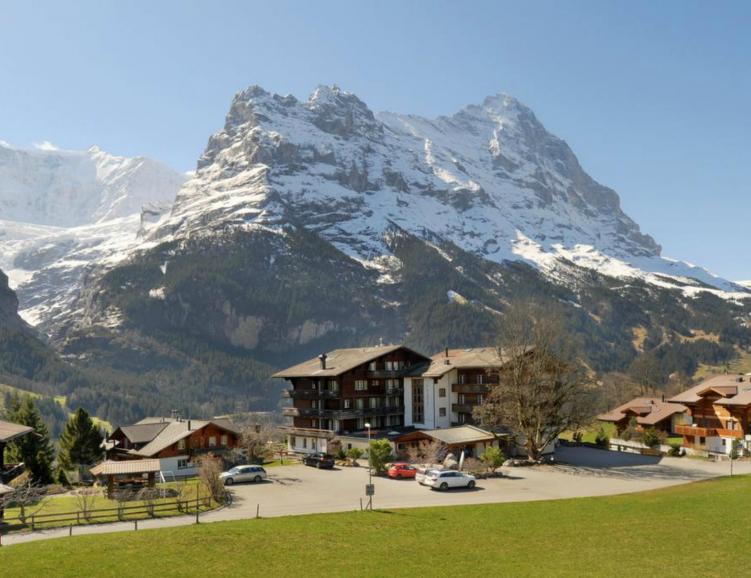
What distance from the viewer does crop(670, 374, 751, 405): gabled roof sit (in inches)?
3585

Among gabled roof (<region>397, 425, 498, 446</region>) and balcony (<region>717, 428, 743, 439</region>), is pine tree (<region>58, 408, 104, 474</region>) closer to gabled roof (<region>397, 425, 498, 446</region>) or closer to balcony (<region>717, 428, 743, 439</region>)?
gabled roof (<region>397, 425, 498, 446</region>)

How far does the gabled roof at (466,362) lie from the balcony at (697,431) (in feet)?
89.4

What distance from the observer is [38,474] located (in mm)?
74312

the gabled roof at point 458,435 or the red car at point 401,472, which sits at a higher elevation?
the gabled roof at point 458,435

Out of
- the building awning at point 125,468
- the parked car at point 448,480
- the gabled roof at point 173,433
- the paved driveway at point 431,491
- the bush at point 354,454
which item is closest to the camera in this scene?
the paved driveway at point 431,491

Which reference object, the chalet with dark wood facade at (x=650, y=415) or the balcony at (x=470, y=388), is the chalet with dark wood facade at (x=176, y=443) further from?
the chalet with dark wood facade at (x=650, y=415)

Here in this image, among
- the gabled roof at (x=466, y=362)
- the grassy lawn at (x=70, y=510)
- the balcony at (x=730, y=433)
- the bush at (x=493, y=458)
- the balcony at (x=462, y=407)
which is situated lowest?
the grassy lawn at (x=70, y=510)

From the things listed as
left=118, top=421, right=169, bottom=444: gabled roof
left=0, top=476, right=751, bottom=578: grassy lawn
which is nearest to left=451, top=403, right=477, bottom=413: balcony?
left=118, top=421, right=169, bottom=444: gabled roof

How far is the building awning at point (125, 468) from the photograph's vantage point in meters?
63.5

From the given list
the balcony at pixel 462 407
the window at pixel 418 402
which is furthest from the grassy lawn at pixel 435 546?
the window at pixel 418 402

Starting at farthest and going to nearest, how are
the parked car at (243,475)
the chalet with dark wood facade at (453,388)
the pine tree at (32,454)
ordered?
the chalet with dark wood facade at (453,388)
the pine tree at (32,454)
the parked car at (243,475)

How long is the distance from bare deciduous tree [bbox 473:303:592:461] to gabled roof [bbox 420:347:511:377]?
506cm

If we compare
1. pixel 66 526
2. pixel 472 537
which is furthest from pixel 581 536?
pixel 66 526

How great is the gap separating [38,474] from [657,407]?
9479 centimetres
